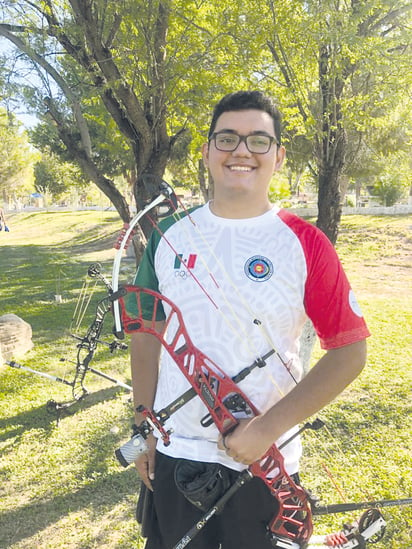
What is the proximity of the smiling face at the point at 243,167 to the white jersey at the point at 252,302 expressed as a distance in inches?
2.7

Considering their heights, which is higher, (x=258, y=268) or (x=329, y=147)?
(x=329, y=147)

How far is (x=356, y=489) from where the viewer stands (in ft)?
14.0

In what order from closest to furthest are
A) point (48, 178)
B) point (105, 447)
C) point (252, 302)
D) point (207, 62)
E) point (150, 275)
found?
point (252, 302) → point (150, 275) → point (105, 447) → point (207, 62) → point (48, 178)

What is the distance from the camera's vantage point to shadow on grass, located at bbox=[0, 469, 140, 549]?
3.86m

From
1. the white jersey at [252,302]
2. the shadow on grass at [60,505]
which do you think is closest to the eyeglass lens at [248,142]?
the white jersey at [252,302]

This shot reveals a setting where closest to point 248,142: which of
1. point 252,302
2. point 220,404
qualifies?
point 252,302

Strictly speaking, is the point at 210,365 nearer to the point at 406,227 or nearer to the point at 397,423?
the point at 397,423

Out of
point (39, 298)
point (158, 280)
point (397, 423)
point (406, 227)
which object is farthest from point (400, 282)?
point (158, 280)

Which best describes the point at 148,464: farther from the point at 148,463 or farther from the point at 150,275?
the point at 150,275

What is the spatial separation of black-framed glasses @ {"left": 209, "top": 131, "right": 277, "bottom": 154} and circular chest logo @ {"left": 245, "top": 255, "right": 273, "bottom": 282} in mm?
420

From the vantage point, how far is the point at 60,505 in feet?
13.7

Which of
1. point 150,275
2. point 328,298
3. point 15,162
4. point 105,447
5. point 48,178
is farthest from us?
point 48,178

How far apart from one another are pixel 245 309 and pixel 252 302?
0.12ft

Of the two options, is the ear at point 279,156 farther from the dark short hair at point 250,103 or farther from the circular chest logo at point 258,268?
the circular chest logo at point 258,268
